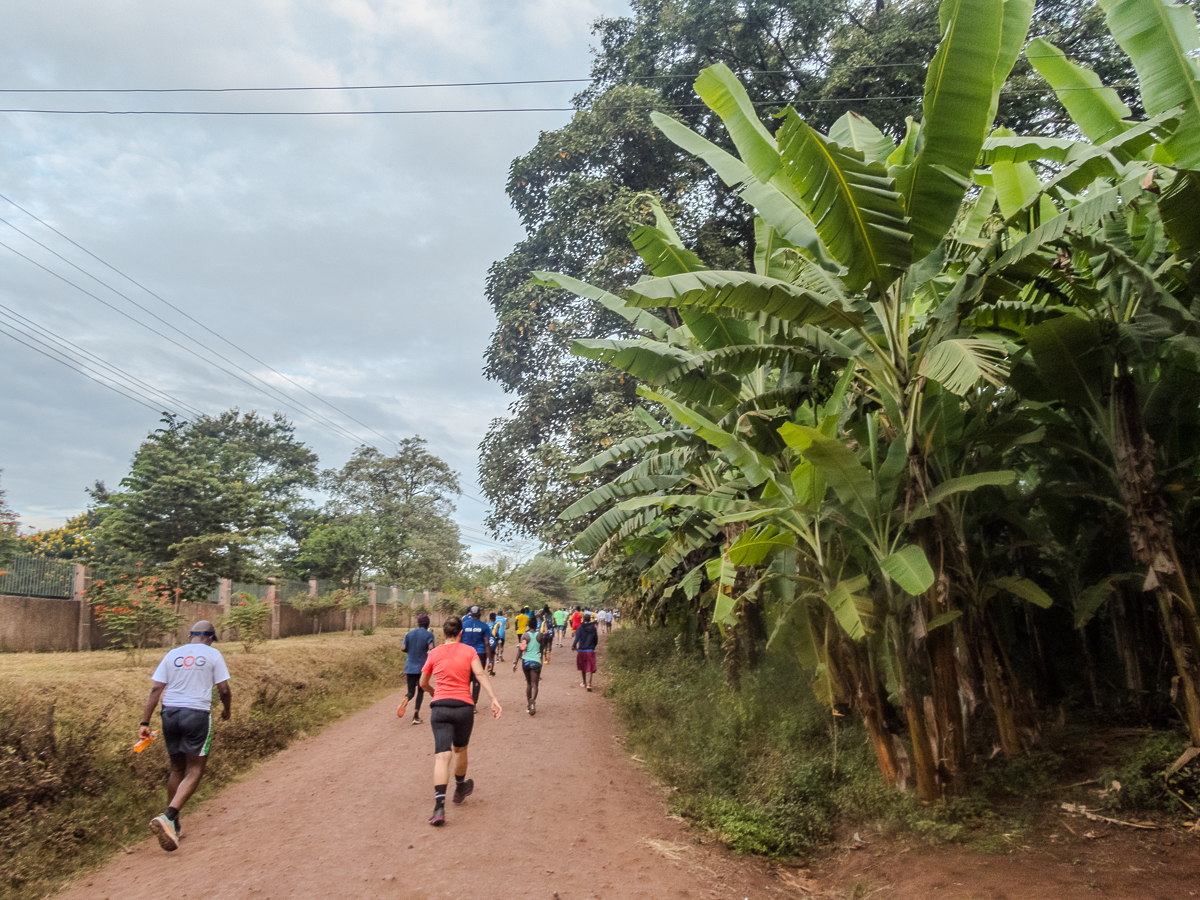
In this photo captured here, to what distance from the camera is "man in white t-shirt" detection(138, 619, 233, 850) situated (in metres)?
5.93

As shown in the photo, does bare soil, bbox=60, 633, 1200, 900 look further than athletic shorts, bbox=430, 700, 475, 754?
No

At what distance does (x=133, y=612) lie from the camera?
13070 millimetres

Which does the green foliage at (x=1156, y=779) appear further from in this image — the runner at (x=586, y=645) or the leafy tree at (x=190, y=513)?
the leafy tree at (x=190, y=513)

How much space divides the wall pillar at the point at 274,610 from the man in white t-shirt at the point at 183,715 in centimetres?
1522

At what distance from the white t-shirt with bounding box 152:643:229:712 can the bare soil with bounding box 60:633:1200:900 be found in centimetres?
115

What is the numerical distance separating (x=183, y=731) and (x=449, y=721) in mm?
2174

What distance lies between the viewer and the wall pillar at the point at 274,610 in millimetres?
20531

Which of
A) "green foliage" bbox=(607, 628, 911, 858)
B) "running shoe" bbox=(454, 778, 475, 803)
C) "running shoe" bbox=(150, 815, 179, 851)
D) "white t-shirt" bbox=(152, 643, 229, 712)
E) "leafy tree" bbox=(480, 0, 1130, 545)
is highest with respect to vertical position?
"leafy tree" bbox=(480, 0, 1130, 545)

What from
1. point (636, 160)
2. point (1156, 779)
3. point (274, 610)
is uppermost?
point (636, 160)

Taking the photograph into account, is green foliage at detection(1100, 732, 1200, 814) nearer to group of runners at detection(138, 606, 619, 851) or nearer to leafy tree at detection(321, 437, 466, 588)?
group of runners at detection(138, 606, 619, 851)

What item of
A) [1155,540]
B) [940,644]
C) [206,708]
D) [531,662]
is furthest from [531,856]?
[531,662]

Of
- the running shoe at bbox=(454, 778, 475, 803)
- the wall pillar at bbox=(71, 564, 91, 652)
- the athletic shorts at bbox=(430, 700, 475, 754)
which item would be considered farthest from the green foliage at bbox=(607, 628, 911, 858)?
the wall pillar at bbox=(71, 564, 91, 652)

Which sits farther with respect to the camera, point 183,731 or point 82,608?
point 82,608

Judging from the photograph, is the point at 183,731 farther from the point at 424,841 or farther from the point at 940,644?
the point at 940,644
